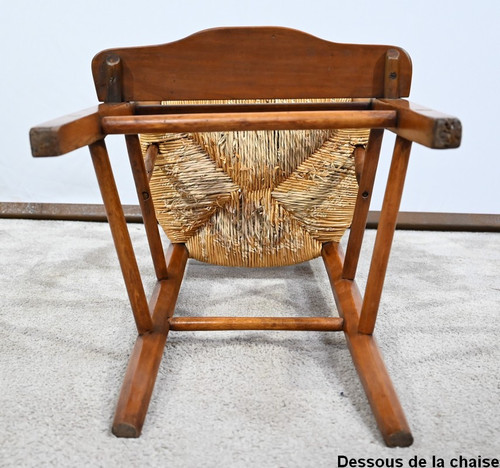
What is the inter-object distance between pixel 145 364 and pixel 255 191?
439 mm

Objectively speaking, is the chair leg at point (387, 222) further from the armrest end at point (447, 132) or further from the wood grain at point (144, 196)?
the wood grain at point (144, 196)

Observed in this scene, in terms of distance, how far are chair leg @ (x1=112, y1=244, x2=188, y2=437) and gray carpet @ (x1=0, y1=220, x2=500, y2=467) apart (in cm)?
3

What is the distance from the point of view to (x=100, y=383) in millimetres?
926

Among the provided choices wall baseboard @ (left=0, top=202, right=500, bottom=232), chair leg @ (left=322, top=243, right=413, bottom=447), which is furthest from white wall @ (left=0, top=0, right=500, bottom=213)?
chair leg @ (left=322, top=243, right=413, bottom=447)

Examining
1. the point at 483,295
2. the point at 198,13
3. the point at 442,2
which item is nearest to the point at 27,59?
the point at 198,13

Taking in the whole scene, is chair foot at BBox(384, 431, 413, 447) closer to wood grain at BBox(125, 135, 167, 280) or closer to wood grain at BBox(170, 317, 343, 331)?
wood grain at BBox(170, 317, 343, 331)

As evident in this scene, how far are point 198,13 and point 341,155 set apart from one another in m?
0.81

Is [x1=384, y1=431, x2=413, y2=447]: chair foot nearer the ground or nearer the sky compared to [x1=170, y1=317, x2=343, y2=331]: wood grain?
nearer the sky

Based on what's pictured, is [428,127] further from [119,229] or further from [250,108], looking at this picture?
[119,229]

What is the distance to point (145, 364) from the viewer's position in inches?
35.4

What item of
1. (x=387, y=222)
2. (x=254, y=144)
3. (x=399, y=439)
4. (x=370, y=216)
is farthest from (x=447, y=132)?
(x=370, y=216)

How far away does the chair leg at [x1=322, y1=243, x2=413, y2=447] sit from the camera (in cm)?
78

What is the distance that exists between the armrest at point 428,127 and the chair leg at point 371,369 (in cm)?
37

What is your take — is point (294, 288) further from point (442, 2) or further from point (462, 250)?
point (442, 2)
